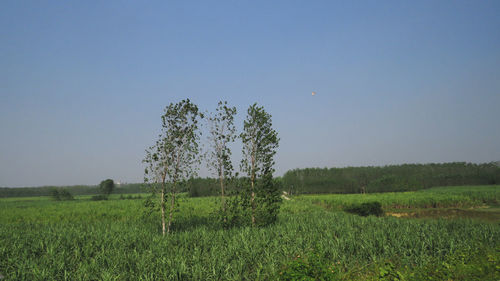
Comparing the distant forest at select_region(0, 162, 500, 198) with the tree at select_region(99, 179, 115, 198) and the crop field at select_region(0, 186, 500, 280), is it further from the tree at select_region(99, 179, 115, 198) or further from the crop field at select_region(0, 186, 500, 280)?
the crop field at select_region(0, 186, 500, 280)

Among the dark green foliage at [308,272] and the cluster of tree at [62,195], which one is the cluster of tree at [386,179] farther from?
the dark green foliage at [308,272]

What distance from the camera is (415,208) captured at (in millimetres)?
37062

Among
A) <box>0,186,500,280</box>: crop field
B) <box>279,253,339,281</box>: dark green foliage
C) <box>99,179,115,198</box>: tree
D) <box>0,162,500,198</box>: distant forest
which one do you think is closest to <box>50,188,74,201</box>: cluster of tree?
<box>0,162,500,198</box>: distant forest

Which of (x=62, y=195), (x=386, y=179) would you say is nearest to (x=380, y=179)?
(x=386, y=179)

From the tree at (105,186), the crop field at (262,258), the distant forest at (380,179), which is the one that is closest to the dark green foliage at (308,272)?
the crop field at (262,258)

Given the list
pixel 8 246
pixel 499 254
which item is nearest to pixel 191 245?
pixel 8 246

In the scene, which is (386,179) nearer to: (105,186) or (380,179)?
(380,179)

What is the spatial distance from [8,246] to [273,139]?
12.9 m

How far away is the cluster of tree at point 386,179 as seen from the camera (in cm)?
8150

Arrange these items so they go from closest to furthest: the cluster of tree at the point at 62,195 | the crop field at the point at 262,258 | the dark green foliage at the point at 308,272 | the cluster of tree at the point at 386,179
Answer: the dark green foliage at the point at 308,272 → the crop field at the point at 262,258 → the cluster of tree at the point at 62,195 → the cluster of tree at the point at 386,179

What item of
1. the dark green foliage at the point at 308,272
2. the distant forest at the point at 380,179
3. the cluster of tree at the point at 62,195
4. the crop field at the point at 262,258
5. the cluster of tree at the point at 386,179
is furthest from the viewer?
the cluster of tree at the point at 386,179

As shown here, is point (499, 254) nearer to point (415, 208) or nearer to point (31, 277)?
point (31, 277)

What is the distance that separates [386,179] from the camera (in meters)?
83.4

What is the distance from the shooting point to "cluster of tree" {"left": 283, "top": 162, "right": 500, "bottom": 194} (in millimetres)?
81500
